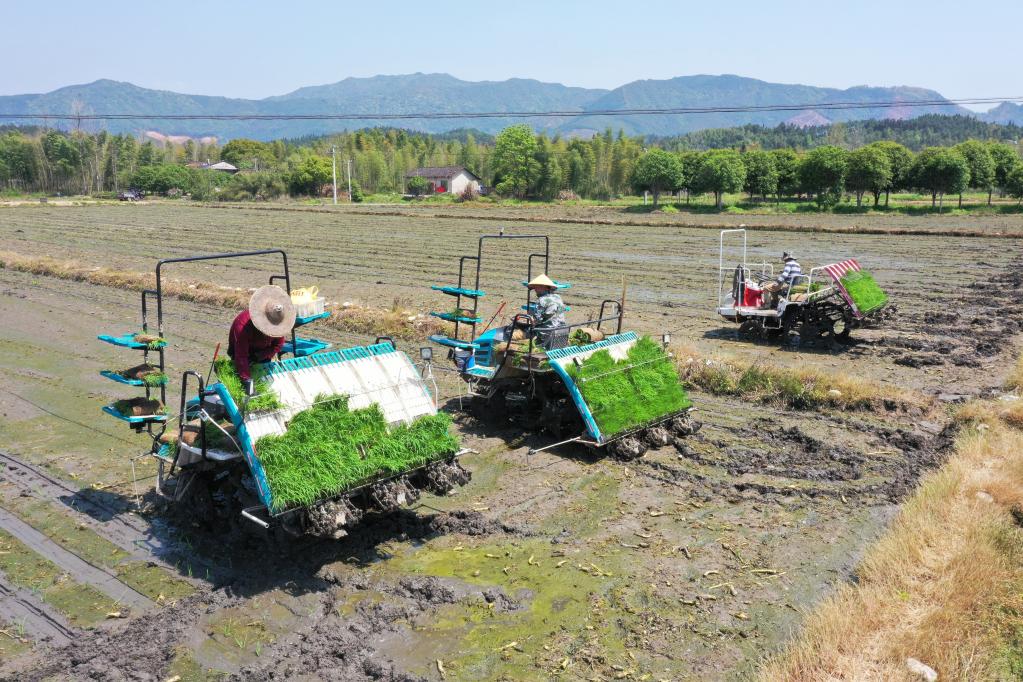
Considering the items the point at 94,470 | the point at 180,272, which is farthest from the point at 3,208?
the point at 94,470

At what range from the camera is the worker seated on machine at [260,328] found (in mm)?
7884

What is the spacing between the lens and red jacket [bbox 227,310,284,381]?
310 inches

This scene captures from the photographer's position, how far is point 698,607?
698 centimetres

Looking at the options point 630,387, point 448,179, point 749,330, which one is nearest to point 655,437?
point 630,387

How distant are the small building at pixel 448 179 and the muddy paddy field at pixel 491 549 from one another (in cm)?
9535

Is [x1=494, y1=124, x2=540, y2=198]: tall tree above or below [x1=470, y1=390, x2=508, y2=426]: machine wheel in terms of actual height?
above

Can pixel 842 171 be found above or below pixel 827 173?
above

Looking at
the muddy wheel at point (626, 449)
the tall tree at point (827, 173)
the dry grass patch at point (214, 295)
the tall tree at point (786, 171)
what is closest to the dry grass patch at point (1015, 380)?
the muddy wheel at point (626, 449)

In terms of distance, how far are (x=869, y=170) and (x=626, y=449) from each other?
58.9 meters

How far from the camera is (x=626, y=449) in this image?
10.3m

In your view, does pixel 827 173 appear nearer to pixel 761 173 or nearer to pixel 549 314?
pixel 761 173

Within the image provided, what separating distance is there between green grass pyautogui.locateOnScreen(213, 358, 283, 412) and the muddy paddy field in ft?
4.76

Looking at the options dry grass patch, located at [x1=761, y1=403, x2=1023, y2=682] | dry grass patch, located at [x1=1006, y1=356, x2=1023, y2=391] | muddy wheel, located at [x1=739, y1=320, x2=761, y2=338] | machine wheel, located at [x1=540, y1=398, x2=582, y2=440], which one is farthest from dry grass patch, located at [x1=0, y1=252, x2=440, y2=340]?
dry grass patch, located at [x1=761, y1=403, x2=1023, y2=682]

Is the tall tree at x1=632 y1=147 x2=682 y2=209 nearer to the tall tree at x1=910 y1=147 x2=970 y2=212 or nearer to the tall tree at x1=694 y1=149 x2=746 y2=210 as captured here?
the tall tree at x1=694 y1=149 x2=746 y2=210
